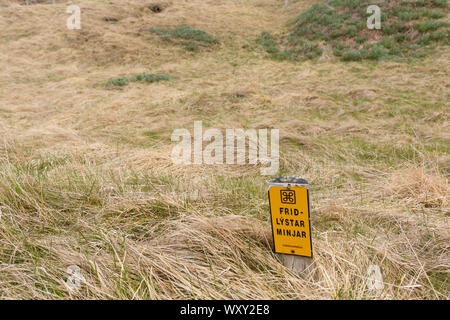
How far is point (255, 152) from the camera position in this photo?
4.05m

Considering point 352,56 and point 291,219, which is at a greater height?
point 352,56

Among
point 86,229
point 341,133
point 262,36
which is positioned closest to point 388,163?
point 341,133

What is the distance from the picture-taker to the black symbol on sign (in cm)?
130

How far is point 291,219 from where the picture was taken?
133 cm

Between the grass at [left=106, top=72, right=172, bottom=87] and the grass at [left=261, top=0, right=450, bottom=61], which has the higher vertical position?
the grass at [left=261, top=0, right=450, bottom=61]

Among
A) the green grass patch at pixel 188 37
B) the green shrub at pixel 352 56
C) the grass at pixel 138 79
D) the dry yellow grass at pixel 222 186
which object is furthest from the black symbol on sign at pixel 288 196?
the green grass patch at pixel 188 37

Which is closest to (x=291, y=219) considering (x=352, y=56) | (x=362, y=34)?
(x=352, y=56)

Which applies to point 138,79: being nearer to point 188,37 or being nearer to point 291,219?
point 188,37

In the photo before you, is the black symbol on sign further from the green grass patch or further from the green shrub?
the green grass patch

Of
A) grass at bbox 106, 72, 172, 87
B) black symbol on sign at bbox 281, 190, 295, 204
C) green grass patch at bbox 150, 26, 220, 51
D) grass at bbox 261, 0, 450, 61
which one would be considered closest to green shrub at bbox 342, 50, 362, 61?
grass at bbox 261, 0, 450, 61

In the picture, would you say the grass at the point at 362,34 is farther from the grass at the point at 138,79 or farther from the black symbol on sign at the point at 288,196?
the black symbol on sign at the point at 288,196

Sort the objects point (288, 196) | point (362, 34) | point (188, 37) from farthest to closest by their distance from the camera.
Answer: point (188, 37)
point (362, 34)
point (288, 196)

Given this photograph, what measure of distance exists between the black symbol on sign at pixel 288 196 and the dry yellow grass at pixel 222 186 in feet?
1.22

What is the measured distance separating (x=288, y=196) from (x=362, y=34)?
40.4 ft
